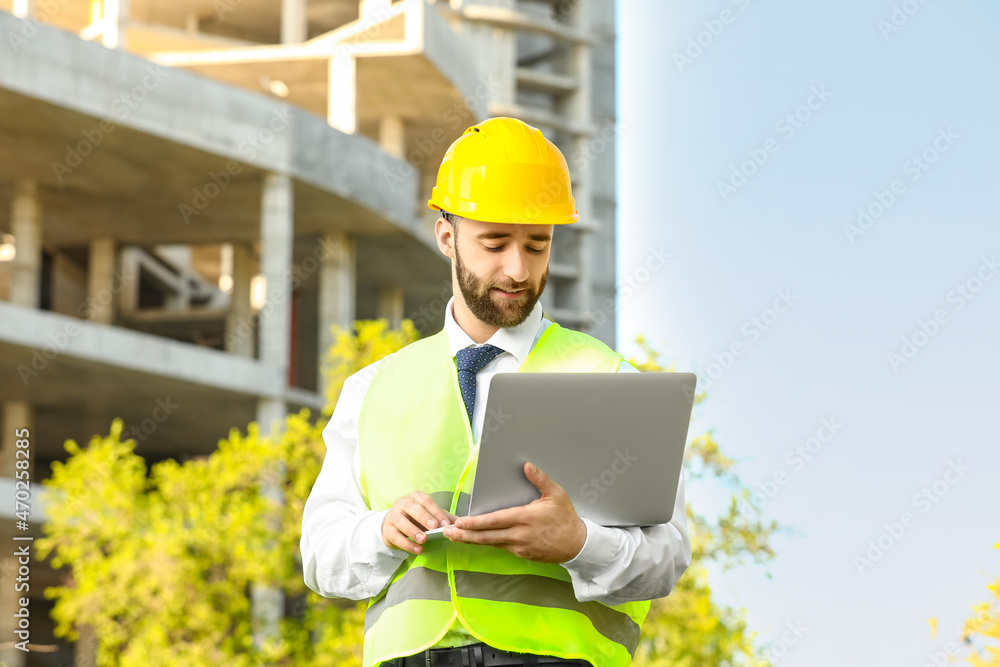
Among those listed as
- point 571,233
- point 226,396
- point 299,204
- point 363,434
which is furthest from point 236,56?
point 363,434

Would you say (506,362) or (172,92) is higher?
(172,92)

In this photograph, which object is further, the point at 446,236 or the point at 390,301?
the point at 390,301

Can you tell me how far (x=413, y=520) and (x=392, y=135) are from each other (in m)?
19.3

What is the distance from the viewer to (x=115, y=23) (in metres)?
20.4

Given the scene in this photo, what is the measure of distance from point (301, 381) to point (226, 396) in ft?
26.8

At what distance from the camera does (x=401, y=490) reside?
7.38 feet

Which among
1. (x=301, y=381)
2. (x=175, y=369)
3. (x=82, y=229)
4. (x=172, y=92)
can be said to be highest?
(x=172, y=92)

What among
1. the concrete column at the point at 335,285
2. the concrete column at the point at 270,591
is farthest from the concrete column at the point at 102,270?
the concrete column at the point at 270,591

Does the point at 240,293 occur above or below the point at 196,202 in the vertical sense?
below

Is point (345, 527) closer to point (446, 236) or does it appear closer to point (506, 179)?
point (446, 236)

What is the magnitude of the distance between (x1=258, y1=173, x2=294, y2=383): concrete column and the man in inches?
548

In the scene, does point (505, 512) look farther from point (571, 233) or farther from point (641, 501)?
point (571, 233)

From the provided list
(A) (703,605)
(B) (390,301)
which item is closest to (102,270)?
(B) (390,301)

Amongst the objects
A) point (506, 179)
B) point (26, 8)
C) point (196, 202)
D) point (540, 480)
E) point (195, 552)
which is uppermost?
point (26, 8)
